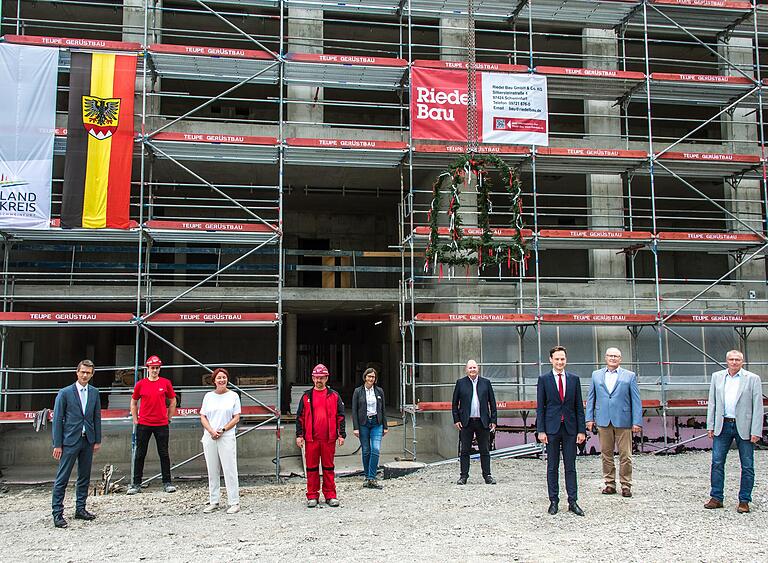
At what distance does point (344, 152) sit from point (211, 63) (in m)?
3.24

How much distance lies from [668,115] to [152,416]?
17429 millimetres

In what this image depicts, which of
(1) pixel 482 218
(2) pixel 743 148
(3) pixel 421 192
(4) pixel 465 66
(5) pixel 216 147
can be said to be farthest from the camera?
(2) pixel 743 148

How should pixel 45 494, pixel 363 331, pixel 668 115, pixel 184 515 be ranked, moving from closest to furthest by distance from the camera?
pixel 184 515 < pixel 45 494 < pixel 668 115 < pixel 363 331

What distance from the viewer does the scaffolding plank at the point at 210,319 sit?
12.7 metres

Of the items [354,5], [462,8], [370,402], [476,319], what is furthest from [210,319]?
[462,8]

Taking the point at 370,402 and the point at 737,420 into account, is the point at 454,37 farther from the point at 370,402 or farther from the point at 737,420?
the point at 737,420

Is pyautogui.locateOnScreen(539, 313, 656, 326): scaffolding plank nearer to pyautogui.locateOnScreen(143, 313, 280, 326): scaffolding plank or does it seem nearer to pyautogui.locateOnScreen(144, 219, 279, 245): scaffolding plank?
pyautogui.locateOnScreen(143, 313, 280, 326): scaffolding plank

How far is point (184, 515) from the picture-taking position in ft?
28.3

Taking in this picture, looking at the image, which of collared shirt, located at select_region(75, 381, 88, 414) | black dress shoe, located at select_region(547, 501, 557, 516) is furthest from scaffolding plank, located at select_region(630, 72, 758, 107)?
collared shirt, located at select_region(75, 381, 88, 414)

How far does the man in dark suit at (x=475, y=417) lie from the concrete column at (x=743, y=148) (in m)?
9.73

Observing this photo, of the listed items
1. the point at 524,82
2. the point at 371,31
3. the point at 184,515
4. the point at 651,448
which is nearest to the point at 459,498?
the point at 184,515

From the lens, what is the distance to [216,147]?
14.0 meters

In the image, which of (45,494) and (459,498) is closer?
(459,498)

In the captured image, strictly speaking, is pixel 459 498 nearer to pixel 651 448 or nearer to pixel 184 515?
pixel 184 515
